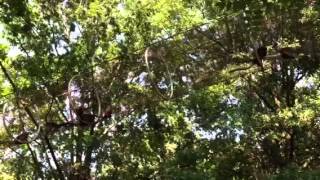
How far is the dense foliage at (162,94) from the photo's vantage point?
375 inches

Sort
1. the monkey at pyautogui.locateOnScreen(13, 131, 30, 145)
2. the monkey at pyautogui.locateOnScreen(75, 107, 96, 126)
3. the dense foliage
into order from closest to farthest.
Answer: the monkey at pyautogui.locateOnScreen(75, 107, 96, 126) → the monkey at pyautogui.locateOnScreen(13, 131, 30, 145) → the dense foliage

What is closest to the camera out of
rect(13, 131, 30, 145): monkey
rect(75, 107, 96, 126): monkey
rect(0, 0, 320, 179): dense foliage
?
rect(75, 107, 96, 126): monkey

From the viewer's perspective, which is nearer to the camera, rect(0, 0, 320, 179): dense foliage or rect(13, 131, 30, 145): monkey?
rect(13, 131, 30, 145): monkey

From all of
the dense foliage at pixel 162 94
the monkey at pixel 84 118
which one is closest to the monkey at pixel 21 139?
the monkey at pixel 84 118

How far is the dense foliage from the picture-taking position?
375 inches

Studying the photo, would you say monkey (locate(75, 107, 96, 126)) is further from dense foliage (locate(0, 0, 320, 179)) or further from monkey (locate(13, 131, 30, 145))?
dense foliage (locate(0, 0, 320, 179))

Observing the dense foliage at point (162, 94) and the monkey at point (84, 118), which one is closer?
the monkey at point (84, 118)

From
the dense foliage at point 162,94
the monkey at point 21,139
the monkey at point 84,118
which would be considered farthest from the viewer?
the dense foliage at point 162,94

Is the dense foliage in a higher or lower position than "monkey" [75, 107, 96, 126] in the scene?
higher

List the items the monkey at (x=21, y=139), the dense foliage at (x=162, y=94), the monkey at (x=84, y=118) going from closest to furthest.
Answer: the monkey at (x=84, y=118) < the monkey at (x=21, y=139) < the dense foliage at (x=162, y=94)

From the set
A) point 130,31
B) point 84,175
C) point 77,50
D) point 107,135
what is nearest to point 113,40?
point 130,31

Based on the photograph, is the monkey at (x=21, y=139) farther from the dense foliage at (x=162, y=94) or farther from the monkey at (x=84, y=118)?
the dense foliage at (x=162, y=94)

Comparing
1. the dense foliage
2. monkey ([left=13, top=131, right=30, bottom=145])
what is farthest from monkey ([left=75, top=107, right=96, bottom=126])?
the dense foliage

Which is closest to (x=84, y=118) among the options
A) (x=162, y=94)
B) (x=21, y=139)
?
(x=21, y=139)
